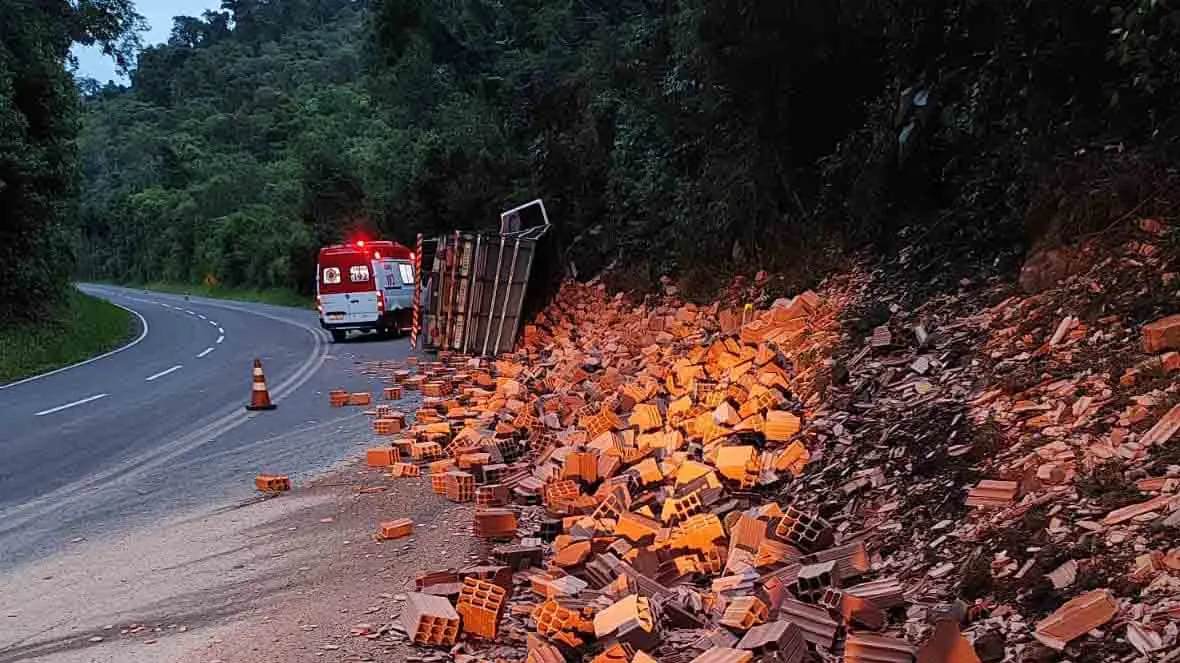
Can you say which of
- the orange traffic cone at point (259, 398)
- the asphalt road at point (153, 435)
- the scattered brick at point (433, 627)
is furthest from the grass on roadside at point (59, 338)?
the scattered brick at point (433, 627)

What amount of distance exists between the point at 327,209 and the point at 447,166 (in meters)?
13.4

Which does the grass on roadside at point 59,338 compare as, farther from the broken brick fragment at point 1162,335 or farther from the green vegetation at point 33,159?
the broken brick fragment at point 1162,335

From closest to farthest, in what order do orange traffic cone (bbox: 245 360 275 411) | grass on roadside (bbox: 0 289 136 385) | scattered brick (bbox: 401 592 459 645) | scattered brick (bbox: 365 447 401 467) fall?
scattered brick (bbox: 401 592 459 645) → scattered brick (bbox: 365 447 401 467) → orange traffic cone (bbox: 245 360 275 411) → grass on roadside (bbox: 0 289 136 385)

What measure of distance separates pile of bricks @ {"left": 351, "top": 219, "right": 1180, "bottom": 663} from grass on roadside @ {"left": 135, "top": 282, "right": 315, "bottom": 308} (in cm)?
3615

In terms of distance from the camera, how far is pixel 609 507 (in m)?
6.16

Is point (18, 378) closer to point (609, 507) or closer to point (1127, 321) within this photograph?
point (609, 507)

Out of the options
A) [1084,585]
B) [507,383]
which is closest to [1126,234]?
[1084,585]

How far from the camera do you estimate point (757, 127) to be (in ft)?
38.1

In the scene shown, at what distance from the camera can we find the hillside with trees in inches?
255

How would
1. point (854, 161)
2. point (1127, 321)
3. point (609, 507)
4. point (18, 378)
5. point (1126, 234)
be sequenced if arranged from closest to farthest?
point (1127, 321)
point (1126, 234)
point (609, 507)
point (854, 161)
point (18, 378)

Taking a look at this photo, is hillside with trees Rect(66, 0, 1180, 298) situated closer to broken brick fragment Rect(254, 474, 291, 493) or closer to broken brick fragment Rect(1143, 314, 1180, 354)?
broken brick fragment Rect(1143, 314, 1180, 354)

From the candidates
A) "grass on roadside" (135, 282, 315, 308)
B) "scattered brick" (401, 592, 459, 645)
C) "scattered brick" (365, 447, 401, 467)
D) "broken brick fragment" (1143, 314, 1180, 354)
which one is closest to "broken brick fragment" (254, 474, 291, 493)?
"scattered brick" (365, 447, 401, 467)

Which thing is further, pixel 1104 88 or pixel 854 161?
pixel 854 161

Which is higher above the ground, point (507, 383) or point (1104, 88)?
point (1104, 88)
